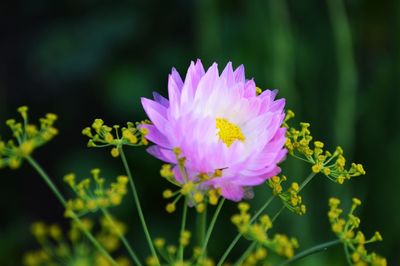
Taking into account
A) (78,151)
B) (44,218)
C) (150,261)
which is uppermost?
(150,261)

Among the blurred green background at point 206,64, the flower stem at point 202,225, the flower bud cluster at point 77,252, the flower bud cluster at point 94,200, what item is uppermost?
the flower bud cluster at point 94,200

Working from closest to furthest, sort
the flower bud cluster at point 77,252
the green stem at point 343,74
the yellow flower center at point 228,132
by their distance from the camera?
the flower bud cluster at point 77,252, the yellow flower center at point 228,132, the green stem at point 343,74

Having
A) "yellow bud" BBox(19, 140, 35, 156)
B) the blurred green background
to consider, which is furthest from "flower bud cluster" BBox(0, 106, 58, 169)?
the blurred green background

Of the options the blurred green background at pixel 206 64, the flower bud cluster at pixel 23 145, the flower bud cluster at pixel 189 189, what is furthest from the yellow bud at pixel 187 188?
the blurred green background at pixel 206 64

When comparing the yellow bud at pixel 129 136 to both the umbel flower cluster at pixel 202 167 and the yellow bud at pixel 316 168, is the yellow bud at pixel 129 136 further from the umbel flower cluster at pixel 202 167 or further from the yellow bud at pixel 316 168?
the yellow bud at pixel 316 168

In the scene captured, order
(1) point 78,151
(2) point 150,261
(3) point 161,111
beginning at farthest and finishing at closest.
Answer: (1) point 78,151, (3) point 161,111, (2) point 150,261

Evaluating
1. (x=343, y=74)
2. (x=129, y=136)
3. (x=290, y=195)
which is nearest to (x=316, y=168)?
(x=290, y=195)

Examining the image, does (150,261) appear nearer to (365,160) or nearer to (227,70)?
(227,70)

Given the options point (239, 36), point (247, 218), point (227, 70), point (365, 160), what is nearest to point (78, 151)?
point (239, 36)
